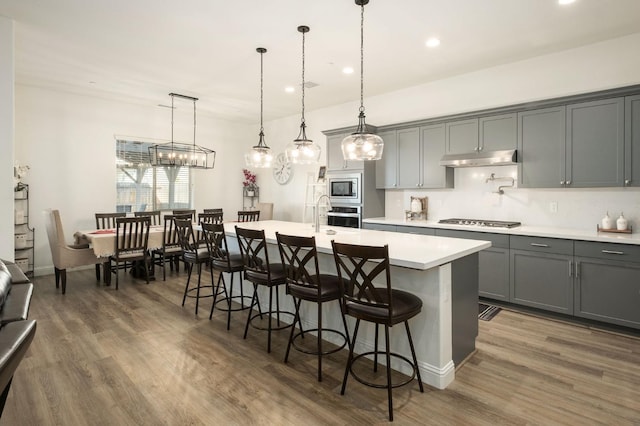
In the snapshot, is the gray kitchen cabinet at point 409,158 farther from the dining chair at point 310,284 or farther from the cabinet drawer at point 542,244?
the dining chair at point 310,284

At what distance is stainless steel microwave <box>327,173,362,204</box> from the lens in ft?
18.1

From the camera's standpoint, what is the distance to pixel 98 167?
20.2 feet

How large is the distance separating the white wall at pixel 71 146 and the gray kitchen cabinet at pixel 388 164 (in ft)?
13.8

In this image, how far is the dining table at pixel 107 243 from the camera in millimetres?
4855

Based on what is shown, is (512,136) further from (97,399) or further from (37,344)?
(37,344)

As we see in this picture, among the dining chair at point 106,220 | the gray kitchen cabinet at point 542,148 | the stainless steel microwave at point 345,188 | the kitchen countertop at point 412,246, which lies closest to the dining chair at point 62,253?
the dining chair at point 106,220

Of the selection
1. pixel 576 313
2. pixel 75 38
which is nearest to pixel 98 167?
pixel 75 38

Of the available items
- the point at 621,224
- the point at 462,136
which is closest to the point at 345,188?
the point at 462,136

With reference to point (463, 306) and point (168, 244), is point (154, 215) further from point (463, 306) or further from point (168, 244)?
point (463, 306)

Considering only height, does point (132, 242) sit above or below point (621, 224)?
below

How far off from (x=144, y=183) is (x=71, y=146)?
1.29 metres

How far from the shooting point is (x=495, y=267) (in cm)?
405

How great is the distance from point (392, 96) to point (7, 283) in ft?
17.1

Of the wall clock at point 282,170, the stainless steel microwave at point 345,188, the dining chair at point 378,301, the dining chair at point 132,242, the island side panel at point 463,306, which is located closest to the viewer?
the dining chair at point 378,301
